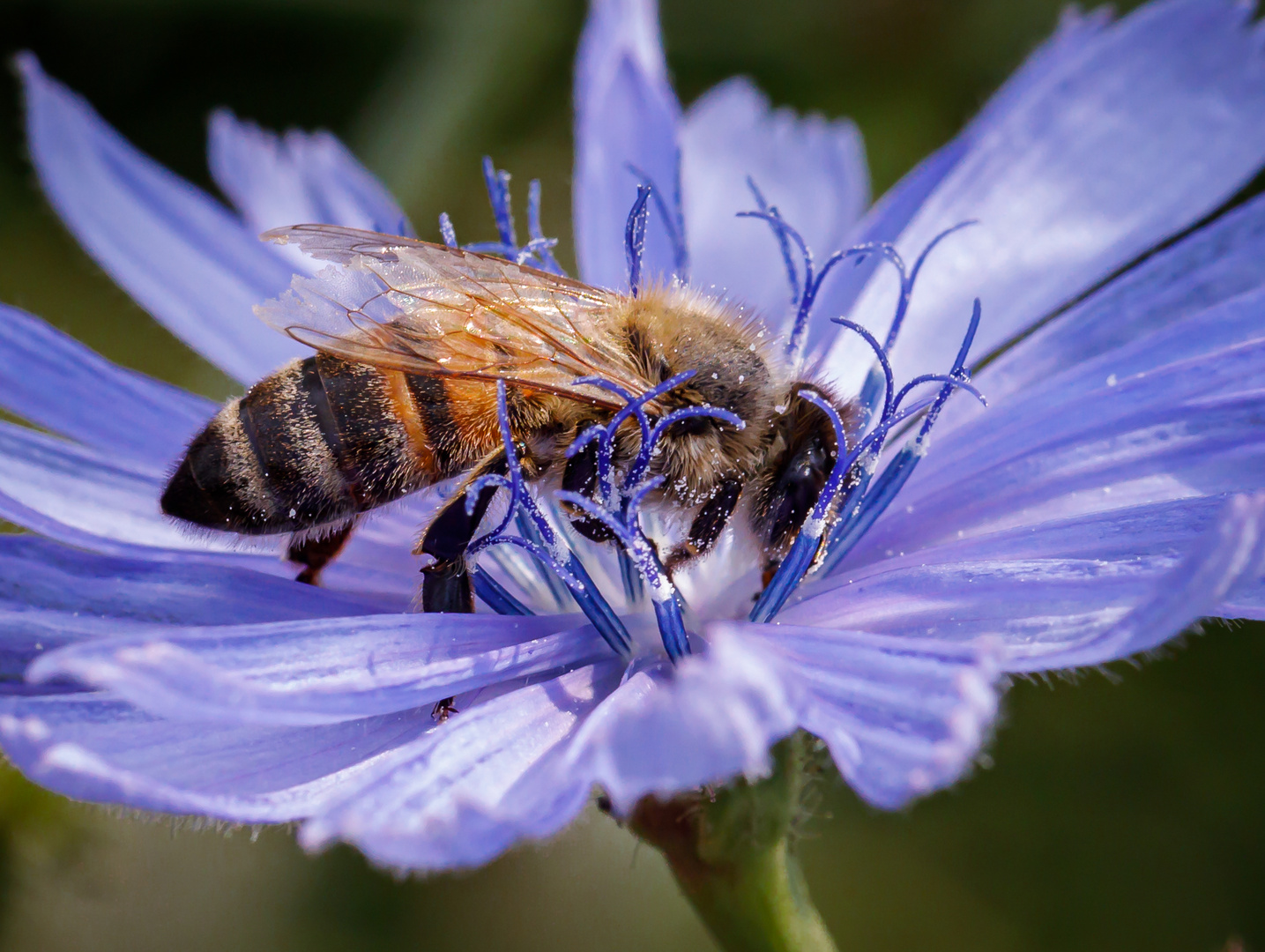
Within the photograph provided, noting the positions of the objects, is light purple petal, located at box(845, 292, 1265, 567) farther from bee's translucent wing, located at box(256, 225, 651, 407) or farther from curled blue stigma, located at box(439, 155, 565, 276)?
curled blue stigma, located at box(439, 155, 565, 276)

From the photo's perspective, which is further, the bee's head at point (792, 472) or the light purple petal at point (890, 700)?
the bee's head at point (792, 472)

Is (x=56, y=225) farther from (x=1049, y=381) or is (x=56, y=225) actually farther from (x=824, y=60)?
(x=1049, y=381)

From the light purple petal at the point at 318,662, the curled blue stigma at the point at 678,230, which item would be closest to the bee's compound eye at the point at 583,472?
the light purple petal at the point at 318,662

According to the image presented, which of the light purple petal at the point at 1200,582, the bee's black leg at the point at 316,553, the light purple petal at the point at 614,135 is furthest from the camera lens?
the light purple petal at the point at 614,135

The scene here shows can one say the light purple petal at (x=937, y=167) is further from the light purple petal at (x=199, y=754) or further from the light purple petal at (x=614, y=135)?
the light purple petal at (x=199, y=754)

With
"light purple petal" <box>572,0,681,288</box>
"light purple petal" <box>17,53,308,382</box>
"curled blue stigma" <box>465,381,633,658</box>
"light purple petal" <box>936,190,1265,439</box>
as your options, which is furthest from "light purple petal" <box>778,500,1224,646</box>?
"light purple petal" <box>17,53,308,382</box>

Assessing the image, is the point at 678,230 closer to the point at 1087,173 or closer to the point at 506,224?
the point at 506,224

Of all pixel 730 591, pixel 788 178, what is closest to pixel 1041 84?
pixel 788 178
